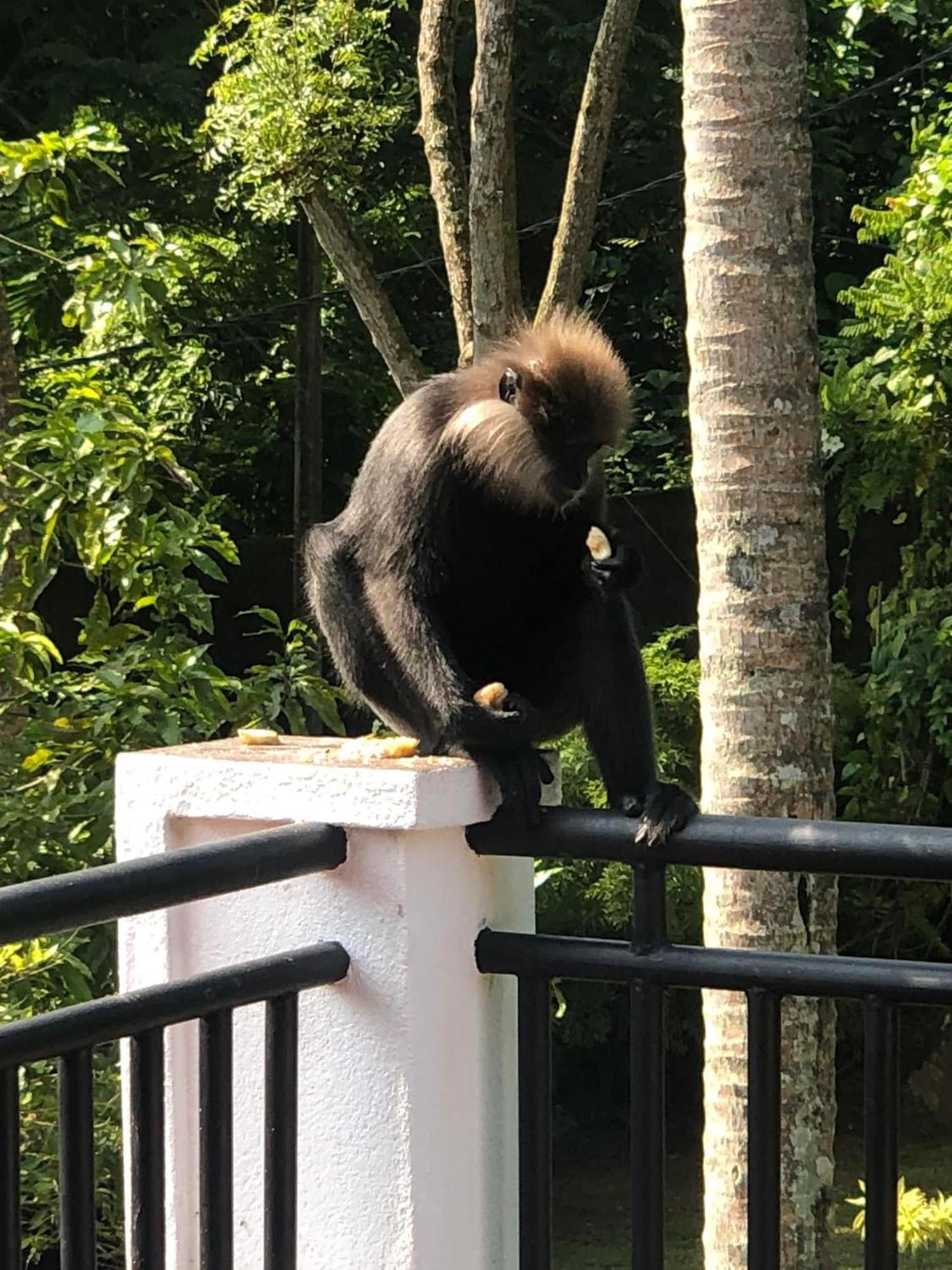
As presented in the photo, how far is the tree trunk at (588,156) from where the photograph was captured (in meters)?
5.66

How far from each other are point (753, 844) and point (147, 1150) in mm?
731

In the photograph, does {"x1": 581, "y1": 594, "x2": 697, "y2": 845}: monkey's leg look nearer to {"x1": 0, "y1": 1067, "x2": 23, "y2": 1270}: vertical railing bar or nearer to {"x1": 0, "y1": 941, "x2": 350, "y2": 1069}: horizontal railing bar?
{"x1": 0, "y1": 941, "x2": 350, "y2": 1069}: horizontal railing bar

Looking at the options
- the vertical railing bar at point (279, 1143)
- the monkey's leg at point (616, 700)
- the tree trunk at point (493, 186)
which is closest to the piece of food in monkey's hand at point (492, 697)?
the monkey's leg at point (616, 700)

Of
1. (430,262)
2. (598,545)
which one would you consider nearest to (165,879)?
(598,545)

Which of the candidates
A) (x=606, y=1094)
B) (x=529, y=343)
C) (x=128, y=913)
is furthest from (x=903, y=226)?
(x=128, y=913)

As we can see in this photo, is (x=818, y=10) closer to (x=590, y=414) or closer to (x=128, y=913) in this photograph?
(x=590, y=414)

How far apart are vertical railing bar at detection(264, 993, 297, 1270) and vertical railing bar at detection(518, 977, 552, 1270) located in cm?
30

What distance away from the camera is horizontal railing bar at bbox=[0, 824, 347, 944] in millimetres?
1562

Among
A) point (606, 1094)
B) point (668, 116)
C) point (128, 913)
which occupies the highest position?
point (668, 116)

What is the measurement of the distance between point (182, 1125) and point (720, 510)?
225 centimetres

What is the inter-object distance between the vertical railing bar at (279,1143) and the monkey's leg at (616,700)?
109cm

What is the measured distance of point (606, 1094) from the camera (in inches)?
282

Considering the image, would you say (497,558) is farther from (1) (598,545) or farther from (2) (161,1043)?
(2) (161,1043)

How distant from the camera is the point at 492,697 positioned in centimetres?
308
